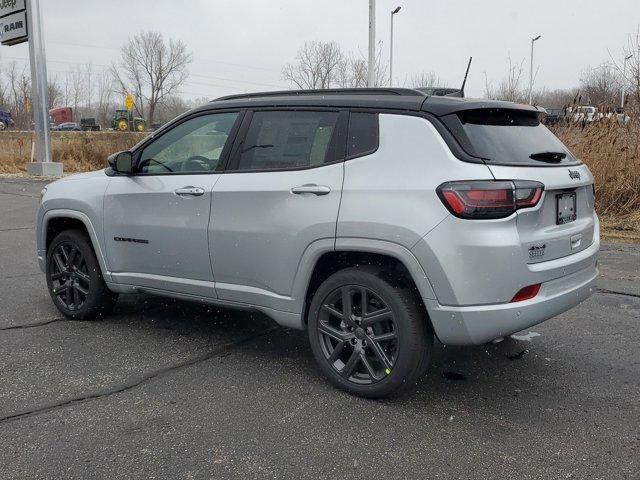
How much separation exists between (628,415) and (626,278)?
12.2 ft

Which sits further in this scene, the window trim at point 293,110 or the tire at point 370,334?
the window trim at point 293,110

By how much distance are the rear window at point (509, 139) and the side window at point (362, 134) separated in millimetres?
488

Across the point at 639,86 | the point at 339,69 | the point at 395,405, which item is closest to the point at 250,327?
the point at 395,405

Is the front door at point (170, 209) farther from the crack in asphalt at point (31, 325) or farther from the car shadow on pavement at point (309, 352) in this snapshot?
the crack in asphalt at point (31, 325)

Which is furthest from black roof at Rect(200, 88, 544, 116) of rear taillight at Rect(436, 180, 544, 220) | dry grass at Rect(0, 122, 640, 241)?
dry grass at Rect(0, 122, 640, 241)

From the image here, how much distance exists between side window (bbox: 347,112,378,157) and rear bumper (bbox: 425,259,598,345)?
3.18 feet

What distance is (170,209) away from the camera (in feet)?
14.4

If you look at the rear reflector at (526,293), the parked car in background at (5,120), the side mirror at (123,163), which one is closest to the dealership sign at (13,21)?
the side mirror at (123,163)

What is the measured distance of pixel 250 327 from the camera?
5.00 meters

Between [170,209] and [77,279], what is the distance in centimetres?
132

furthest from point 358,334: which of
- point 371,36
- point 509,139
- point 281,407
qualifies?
point 371,36

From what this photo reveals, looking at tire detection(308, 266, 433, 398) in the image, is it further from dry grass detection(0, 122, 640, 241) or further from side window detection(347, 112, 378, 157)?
dry grass detection(0, 122, 640, 241)

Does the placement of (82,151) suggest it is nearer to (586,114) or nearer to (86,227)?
(586,114)

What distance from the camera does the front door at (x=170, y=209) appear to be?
4246 millimetres
